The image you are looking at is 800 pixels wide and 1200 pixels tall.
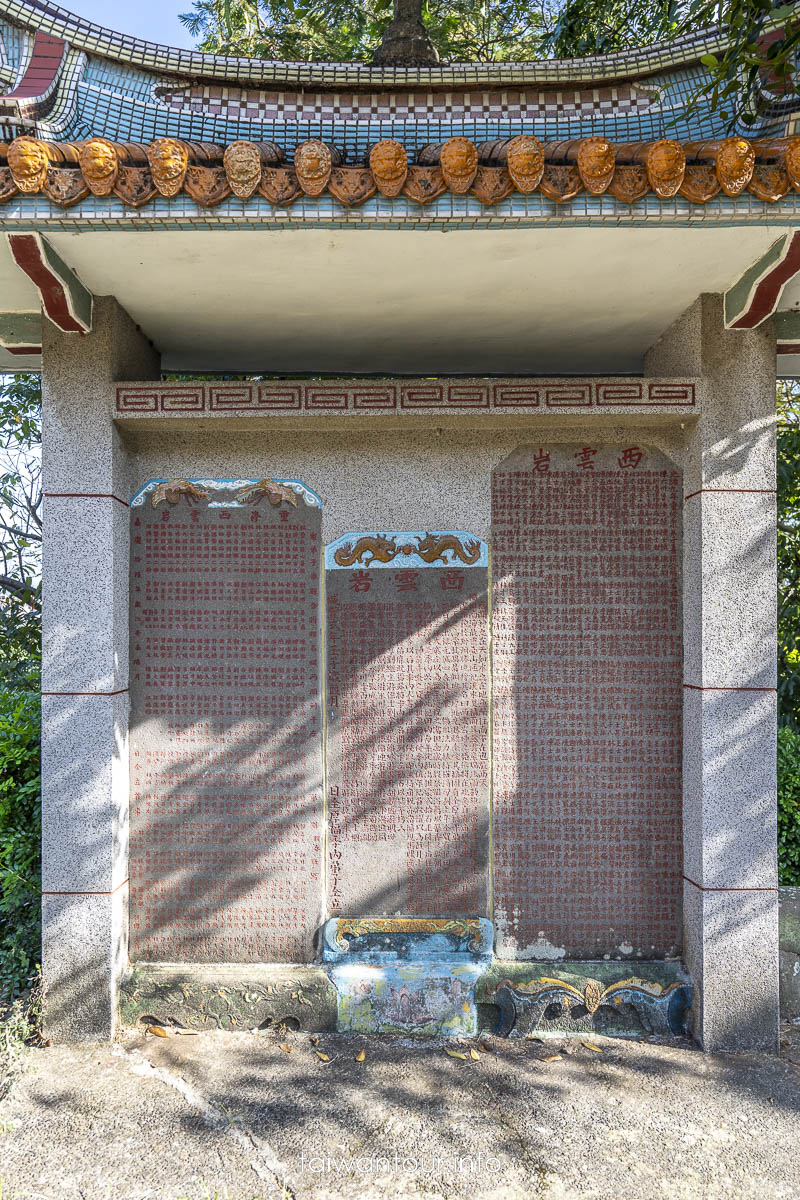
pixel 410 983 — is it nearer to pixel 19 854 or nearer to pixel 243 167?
pixel 19 854

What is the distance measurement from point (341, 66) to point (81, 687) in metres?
3.14

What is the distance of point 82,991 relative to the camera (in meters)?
3.48

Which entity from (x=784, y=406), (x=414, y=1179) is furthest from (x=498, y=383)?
(x=784, y=406)

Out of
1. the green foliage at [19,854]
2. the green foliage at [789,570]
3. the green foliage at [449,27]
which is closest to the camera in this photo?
the green foliage at [19,854]

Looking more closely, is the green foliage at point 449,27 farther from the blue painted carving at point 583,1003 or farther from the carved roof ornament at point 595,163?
the blue painted carving at point 583,1003

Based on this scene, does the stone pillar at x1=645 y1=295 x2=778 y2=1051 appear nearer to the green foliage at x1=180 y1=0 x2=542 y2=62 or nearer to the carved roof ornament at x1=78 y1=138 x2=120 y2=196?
the carved roof ornament at x1=78 y1=138 x2=120 y2=196

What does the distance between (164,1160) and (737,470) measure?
3.78m

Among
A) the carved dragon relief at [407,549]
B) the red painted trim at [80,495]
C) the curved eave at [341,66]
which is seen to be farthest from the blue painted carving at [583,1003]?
the curved eave at [341,66]

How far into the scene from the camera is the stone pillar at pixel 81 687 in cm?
348

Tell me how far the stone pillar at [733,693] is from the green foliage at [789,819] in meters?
0.92

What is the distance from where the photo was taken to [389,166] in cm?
263

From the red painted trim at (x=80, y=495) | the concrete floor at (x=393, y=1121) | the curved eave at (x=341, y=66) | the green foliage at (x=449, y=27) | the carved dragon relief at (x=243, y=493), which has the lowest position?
the concrete floor at (x=393, y=1121)

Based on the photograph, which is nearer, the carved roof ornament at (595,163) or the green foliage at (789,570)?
the carved roof ornament at (595,163)

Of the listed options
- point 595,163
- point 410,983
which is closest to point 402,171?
point 595,163
